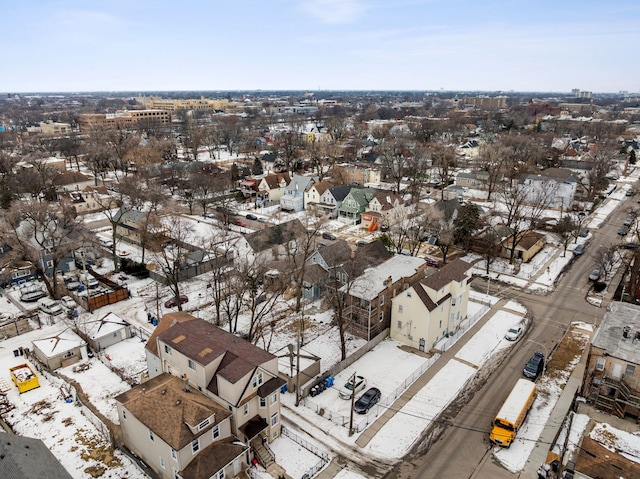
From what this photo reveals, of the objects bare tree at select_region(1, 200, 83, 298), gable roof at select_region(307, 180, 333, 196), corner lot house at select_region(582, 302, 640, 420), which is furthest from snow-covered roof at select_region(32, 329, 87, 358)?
gable roof at select_region(307, 180, 333, 196)

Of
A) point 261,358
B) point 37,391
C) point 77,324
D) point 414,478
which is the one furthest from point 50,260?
point 414,478

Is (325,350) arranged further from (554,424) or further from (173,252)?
(173,252)

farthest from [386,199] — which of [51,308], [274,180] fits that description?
[51,308]

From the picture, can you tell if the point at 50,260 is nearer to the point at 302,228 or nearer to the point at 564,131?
the point at 302,228

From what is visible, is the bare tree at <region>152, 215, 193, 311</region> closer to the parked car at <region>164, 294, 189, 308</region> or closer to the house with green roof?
the parked car at <region>164, 294, 189, 308</region>

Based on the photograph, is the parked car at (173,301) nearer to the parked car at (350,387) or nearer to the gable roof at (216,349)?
the gable roof at (216,349)
